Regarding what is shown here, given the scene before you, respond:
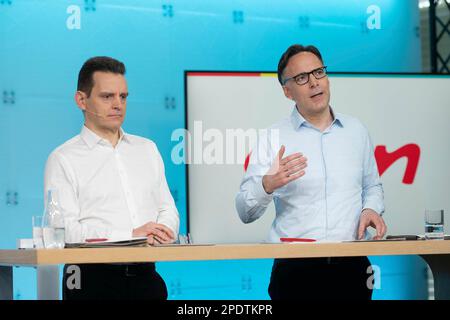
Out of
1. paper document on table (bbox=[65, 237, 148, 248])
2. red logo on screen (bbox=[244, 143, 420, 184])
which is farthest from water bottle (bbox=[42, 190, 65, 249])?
red logo on screen (bbox=[244, 143, 420, 184])

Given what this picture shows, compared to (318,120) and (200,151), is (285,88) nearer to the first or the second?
(318,120)

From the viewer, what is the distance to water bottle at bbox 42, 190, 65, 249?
9.82 ft

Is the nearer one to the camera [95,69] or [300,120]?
[95,69]

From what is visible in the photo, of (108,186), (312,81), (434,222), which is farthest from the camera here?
(312,81)

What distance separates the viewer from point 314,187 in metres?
4.16

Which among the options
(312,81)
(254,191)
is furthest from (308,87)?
(254,191)

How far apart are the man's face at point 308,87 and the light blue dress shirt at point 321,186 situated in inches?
3.0

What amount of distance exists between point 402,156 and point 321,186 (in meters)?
1.56

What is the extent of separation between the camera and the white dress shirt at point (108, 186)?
3629 mm

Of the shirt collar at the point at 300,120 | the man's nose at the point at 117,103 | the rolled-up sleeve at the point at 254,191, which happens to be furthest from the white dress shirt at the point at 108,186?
the shirt collar at the point at 300,120

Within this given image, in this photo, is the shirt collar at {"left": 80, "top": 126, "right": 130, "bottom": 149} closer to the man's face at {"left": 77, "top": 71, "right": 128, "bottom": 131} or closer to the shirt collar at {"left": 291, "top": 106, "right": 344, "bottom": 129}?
the man's face at {"left": 77, "top": 71, "right": 128, "bottom": 131}

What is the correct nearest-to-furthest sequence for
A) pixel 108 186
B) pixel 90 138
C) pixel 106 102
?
pixel 108 186
pixel 90 138
pixel 106 102

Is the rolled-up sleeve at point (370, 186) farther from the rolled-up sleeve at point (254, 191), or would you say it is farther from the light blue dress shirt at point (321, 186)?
the rolled-up sleeve at point (254, 191)

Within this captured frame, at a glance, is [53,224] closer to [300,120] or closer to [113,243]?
[113,243]
